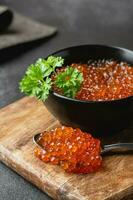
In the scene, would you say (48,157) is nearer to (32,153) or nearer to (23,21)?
(32,153)

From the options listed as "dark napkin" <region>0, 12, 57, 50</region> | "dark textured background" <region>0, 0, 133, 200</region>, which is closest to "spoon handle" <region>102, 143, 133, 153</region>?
"dark textured background" <region>0, 0, 133, 200</region>

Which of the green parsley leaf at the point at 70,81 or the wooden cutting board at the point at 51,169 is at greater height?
the green parsley leaf at the point at 70,81

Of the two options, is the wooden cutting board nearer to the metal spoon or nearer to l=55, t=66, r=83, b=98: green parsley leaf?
the metal spoon

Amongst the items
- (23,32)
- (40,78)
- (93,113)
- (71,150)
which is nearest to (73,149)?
(71,150)

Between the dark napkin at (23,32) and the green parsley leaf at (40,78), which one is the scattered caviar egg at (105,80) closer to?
the green parsley leaf at (40,78)

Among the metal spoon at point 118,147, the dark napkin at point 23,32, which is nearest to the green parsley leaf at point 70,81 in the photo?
the metal spoon at point 118,147

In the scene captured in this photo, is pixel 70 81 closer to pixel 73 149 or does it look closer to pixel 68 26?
pixel 73 149
